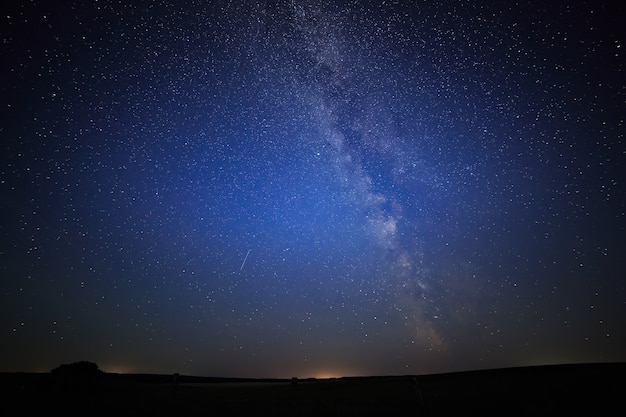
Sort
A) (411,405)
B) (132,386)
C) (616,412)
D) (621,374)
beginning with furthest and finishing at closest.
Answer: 1. (132,386)
2. (621,374)
3. (411,405)
4. (616,412)

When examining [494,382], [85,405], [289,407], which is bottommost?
[85,405]

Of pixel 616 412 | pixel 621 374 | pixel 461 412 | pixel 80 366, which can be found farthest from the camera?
pixel 80 366

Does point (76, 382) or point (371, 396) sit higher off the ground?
point (371, 396)

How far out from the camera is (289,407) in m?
10.9

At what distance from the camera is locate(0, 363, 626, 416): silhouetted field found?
1002 centimetres

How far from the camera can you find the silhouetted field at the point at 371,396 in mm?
10023

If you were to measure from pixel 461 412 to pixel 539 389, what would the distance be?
3.19m

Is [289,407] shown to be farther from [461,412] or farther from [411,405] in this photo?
[461,412]

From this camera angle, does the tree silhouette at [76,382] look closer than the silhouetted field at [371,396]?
No

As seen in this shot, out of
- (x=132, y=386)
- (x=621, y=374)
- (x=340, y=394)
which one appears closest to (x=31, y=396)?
(x=132, y=386)

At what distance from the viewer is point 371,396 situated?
39.5 feet

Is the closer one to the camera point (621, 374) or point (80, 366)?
point (621, 374)

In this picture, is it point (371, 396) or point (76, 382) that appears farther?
→ point (76, 382)

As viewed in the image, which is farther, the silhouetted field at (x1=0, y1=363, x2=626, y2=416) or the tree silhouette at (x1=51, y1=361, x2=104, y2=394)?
the tree silhouette at (x1=51, y1=361, x2=104, y2=394)
